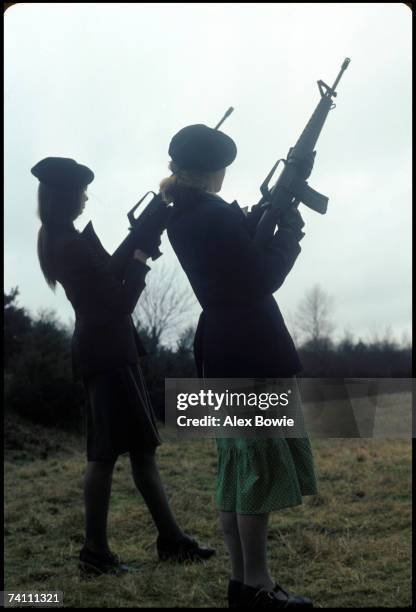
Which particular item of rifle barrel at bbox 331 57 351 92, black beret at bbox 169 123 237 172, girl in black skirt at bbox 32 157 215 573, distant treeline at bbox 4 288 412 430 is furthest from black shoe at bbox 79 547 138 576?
distant treeline at bbox 4 288 412 430

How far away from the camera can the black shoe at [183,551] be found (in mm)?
3443

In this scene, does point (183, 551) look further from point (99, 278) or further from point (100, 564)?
point (99, 278)

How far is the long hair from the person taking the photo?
3398mm

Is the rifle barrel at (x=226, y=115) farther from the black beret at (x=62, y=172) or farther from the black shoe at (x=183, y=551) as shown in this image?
the black shoe at (x=183, y=551)

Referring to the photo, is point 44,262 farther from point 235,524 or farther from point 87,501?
point 235,524

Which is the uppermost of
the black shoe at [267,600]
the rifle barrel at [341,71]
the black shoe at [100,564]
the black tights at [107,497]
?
the rifle barrel at [341,71]

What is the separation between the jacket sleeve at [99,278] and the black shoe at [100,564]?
1.11 metres

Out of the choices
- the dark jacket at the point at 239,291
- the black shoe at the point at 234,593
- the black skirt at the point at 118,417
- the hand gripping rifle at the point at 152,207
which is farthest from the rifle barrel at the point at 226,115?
the black shoe at the point at 234,593

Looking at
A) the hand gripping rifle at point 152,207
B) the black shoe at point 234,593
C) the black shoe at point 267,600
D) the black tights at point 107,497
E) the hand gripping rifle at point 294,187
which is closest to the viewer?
the black shoe at point 267,600

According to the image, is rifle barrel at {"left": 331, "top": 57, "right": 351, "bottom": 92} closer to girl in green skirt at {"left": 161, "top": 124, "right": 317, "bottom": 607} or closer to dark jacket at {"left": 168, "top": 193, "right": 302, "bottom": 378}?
girl in green skirt at {"left": 161, "top": 124, "right": 317, "bottom": 607}

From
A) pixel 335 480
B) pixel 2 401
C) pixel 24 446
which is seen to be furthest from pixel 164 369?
pixel 335 480

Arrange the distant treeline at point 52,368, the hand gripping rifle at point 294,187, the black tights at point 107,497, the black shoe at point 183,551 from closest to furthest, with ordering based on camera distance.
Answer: the hand gripping rifle at point 294,187 → the black tights at point 107,497 → the black shoe at point 183,551 → the distant treeline at point 52,368

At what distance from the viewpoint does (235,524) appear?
8.63 feet

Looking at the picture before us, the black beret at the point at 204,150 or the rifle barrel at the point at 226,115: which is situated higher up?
the rifle barrel at the point at 226,115
